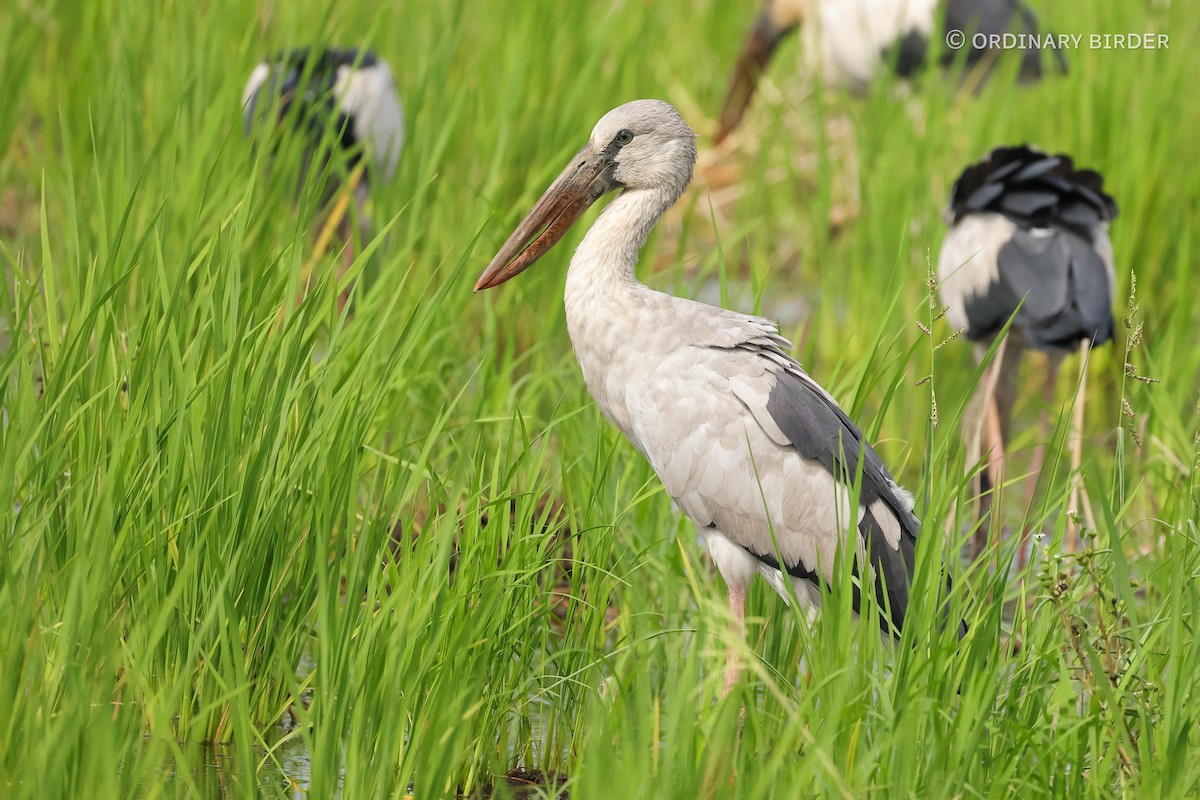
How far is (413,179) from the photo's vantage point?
435cm

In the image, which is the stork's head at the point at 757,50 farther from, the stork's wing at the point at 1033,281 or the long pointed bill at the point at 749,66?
the stork's wing at the point at 1033,281

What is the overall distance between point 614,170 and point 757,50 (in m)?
5.70

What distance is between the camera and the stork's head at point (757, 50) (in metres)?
8.14

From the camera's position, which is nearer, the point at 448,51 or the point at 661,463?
the point at 661,463

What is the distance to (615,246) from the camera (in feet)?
10.3

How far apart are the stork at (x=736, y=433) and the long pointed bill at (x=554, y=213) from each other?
0.67 feet

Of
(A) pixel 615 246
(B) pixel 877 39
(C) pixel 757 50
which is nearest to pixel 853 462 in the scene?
(A) pixel 615 246

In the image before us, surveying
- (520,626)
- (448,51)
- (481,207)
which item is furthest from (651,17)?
(520,626)

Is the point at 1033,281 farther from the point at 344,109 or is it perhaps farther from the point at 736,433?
the point at 344,109

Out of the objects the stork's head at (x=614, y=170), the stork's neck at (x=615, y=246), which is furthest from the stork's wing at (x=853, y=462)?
the stork's head at (x=614, y=170)

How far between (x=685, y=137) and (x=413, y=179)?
51.8 inches

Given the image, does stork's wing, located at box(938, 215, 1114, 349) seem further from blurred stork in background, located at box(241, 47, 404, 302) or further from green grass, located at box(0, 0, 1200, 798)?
blurred stork in background, located at box(241, 47, 404, 302)

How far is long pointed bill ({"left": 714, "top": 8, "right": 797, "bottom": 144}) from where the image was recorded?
8086mm

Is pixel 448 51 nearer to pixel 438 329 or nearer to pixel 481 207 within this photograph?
pixel 481 207
